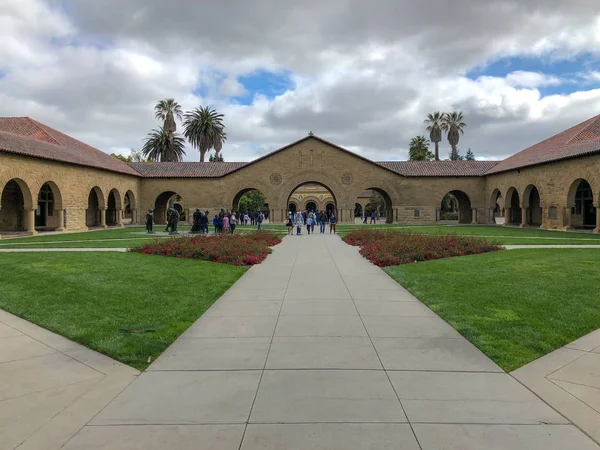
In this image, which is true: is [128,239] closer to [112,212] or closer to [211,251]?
[211,251]

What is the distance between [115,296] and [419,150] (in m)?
64.6

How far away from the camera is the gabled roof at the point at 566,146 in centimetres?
2891

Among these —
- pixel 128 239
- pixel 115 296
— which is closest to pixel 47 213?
pixel 128 239

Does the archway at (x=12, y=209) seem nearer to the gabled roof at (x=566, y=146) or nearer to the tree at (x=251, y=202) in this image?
the gabled roof at (x=566, y=146)

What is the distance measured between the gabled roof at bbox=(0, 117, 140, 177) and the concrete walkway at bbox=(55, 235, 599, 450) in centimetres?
2498

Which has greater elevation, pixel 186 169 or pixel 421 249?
pixel 186 169

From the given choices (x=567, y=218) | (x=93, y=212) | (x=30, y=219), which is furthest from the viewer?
(x=93, y=212)

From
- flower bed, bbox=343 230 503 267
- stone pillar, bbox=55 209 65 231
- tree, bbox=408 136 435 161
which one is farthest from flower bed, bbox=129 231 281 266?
tree, bbox=408 136 435 161

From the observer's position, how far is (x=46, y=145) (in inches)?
1236

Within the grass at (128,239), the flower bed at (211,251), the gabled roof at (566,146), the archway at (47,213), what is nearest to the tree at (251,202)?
the archway at (47,213)

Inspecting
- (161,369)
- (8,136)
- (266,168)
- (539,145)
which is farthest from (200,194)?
(161,369)

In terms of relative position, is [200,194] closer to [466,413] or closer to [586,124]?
[586,124]

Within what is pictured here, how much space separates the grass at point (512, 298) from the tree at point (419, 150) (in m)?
53.8

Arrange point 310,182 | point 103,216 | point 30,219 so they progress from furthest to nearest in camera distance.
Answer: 1. point 310,182
2. point 103,216
3. point 30,219
